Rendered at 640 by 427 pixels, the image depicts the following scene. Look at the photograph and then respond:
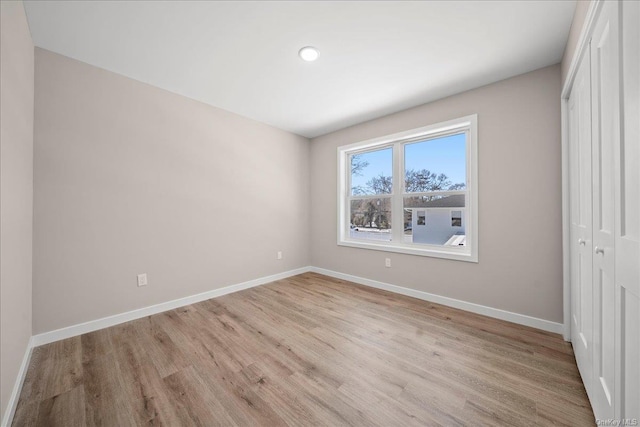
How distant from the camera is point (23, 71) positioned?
1700 millimetres

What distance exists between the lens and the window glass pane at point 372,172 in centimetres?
363

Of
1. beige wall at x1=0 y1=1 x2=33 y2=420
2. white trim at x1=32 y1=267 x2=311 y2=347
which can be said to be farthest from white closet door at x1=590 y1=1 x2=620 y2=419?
Answer: white trim at x1=32 y1=267 x2=311 y2=347

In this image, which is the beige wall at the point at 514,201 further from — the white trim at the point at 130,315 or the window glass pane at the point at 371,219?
the white trim at the point at 130,315

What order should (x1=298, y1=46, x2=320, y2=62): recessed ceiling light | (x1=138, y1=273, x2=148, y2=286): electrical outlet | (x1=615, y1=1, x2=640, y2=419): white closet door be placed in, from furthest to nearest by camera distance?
(x1=138, y1=273, x2=148, y2=286): electrical outlet → (x1=298, y1=46, x2=320, y2=62): recessed ceiling light → (x1=615, y1=1, x2=640, y2=419): white closet door

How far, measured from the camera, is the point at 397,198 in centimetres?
348

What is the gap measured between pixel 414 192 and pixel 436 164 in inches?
17.6

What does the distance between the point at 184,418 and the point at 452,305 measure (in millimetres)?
2679

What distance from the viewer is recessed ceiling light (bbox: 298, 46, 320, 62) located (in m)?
2.05

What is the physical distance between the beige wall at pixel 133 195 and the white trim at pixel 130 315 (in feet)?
0.20

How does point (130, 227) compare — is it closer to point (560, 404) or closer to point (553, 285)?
point (560, 404)

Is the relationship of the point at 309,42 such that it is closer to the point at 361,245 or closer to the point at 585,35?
the point at 585,35

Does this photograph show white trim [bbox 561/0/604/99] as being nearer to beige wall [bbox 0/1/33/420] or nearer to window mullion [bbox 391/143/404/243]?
window mullion [bbox 391/143/404/243]

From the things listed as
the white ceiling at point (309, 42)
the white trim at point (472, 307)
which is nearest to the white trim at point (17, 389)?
the white ceiling at point (309, 42)

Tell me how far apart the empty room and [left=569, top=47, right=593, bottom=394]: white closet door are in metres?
0.03
